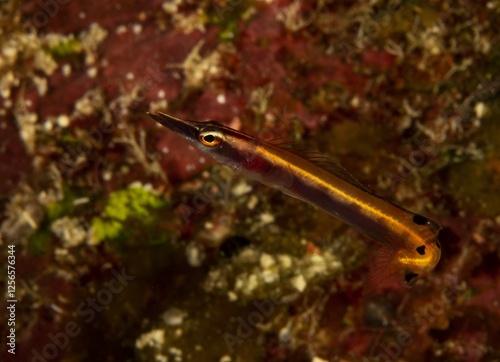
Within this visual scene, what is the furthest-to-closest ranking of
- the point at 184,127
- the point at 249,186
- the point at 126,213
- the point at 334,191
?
the point at 126,213
the point at 249,186
the point at 334,191
the point at 184,127

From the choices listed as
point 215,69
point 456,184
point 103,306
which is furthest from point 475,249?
point 103,306

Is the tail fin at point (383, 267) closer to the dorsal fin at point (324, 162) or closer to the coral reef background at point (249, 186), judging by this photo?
the dorsal fin at point (324, 162)

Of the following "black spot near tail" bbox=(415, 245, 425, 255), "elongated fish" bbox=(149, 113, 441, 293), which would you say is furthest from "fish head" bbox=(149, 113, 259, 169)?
"black spot near tail" bbox=(415, 245, 425, 255)

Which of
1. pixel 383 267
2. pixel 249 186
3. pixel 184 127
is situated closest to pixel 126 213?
pixel 249 186

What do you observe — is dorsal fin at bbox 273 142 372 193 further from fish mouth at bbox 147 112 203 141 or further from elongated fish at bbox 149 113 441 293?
fish mouth at bbox 147 112 203 141

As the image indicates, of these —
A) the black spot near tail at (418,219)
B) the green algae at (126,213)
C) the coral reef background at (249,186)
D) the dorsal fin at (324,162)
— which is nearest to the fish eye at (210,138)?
the dorsal fin at (324,162)

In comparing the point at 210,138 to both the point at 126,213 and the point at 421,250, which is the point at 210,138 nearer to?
the point at 421,250

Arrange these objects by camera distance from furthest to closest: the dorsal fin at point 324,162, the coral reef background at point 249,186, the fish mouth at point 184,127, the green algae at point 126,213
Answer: the green algae at point 126,213 < the coral reef background at point 249,186 < the dorsal fin at point 324,162 < the fish mouth at point 184,127

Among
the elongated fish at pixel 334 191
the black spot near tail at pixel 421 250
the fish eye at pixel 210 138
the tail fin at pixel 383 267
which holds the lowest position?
the tail fin at pixel 383 267
